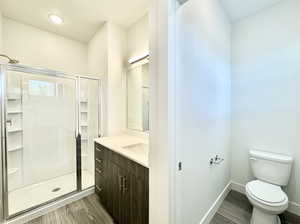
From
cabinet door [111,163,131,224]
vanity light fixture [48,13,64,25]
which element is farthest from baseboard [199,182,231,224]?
vanity light fixture [48,13,64,25]

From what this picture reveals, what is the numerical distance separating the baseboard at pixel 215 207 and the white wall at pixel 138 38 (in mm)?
2234

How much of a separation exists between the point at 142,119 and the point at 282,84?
1.91m

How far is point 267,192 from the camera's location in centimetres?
140

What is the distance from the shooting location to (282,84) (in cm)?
165

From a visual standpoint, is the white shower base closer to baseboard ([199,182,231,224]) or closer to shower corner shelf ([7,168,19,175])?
shower corner shelf ([7,168,19,175])

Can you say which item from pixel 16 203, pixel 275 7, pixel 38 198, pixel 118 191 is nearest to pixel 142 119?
pixel 118 191

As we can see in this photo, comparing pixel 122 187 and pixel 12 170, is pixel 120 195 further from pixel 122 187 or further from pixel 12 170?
pixel 12 170

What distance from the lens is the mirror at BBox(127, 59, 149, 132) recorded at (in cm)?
207

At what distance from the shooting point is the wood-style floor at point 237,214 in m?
1.50

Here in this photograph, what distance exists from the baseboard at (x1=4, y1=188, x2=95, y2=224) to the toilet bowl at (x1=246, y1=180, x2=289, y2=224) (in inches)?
85.4

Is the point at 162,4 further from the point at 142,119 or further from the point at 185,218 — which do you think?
the point at 185,218

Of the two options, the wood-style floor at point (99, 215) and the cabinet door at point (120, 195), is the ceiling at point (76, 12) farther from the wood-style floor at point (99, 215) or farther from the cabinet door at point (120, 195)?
the wood-style floor at point (99, 215)

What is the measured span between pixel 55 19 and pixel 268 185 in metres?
3.81

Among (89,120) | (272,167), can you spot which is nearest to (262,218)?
(272,167)
